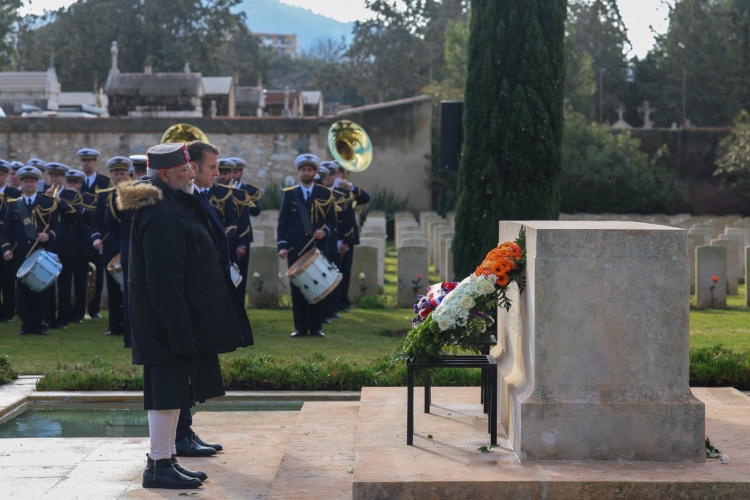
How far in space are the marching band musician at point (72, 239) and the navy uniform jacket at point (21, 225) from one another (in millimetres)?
145

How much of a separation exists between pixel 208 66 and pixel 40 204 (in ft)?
143

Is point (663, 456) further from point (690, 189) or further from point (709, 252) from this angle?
point (690, 189)

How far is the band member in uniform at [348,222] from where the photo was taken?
564 inches

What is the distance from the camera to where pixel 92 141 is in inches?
1016

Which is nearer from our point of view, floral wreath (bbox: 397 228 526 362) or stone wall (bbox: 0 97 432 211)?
floral wreath (bbox: 397 228 526 362)

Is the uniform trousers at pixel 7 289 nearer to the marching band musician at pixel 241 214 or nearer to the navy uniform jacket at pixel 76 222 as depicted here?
the navy uniform jacket at pixel 76 222

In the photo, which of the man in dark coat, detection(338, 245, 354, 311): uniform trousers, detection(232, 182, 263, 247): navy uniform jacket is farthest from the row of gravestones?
the man in dark coat

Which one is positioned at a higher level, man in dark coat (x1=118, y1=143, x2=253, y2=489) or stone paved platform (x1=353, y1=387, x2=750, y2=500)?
man in dark coat (x1=118, y1=143, x2=253, y2=489)

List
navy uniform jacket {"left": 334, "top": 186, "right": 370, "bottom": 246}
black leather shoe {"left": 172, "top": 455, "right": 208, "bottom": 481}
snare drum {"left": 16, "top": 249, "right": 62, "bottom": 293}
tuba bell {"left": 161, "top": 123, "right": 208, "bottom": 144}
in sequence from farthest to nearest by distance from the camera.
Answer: tuba bell {"left": 161, "top": 123, "right": 208, "bottom": 144}, navy uniform jacket {"left": 334, "top": 186, "right": 370, "bottom": 246}, snare drum {"left": 16, "top": 249, "right": 62, "bottom": 293}, black leather shoe {"left": 172, "top": 455, "right": 208, "bottom": 481}

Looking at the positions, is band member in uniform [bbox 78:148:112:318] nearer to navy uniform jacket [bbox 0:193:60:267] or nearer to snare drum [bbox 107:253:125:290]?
navy uniform jacket [bbox 0:193:60:267]

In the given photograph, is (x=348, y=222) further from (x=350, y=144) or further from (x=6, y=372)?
(x=6, y=372)

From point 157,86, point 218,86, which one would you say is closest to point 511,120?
point 157,86

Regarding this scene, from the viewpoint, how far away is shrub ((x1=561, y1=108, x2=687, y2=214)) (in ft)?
96.4

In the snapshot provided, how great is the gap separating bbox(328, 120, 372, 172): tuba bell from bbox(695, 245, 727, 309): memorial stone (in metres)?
5.55
